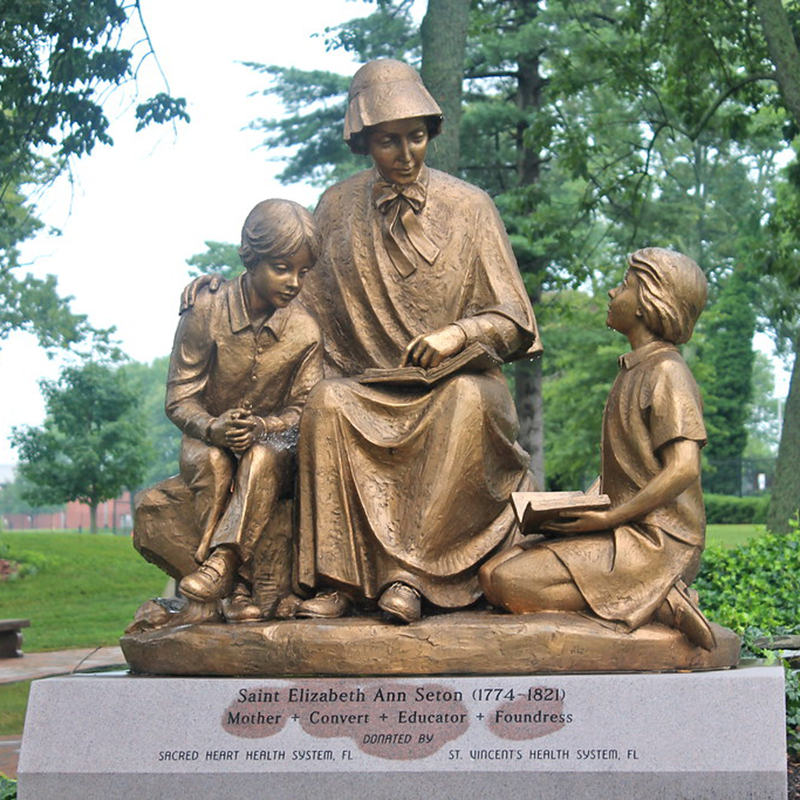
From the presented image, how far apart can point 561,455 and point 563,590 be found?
16243 millimetres

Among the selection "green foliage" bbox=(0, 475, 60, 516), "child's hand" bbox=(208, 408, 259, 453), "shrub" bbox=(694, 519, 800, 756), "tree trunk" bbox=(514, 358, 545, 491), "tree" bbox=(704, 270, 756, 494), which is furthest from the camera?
"green foliage" bbox=(0, 475, 60, 516)

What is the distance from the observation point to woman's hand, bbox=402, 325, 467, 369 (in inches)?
209

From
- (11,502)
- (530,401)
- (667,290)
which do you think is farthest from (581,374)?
(11,502)

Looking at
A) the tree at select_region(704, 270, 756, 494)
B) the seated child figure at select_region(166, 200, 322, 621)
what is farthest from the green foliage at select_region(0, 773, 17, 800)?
the tree at select_region(704, 270, 756, 494)

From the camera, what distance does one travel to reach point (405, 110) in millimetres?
5504

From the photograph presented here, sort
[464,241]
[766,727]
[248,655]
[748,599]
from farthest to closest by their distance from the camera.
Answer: [748,599] < [464,241] < [248,655] < [766,727]

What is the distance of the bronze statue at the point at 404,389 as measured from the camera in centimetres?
509

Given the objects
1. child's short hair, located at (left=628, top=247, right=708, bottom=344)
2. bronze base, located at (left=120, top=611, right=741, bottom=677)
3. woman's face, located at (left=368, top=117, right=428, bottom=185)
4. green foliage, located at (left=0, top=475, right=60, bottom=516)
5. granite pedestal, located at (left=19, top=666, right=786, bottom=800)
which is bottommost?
green foliage, located at (left=0, top=475, right=60, bottom=516)

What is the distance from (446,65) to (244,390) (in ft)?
19.3

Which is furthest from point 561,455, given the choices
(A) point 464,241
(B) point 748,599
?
(A) point 464,241

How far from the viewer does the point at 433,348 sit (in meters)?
5.30

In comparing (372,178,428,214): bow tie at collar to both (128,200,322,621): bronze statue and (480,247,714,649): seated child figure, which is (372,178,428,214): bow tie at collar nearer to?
(128,200,322,621): bronze statue

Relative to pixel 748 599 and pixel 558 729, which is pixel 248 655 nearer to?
pixel 558 729

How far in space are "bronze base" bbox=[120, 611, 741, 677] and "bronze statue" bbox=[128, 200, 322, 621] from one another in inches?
10.8
